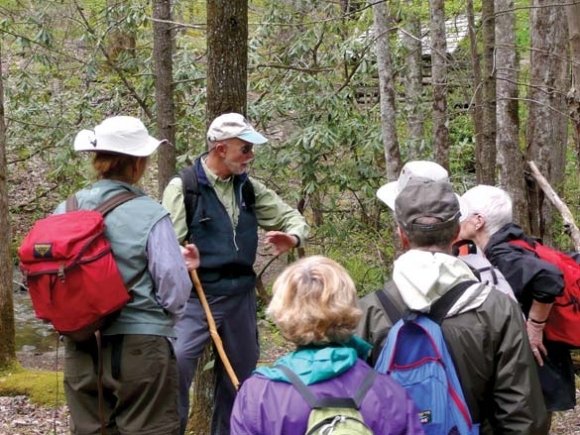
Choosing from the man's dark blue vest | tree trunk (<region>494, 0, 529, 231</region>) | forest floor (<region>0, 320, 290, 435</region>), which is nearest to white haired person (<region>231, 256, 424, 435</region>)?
the man's dark blue vest

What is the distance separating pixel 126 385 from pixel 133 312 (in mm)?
311

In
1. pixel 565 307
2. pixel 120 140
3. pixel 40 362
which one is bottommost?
pixel 40 362

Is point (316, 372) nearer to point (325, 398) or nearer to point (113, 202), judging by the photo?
point (325, 398)

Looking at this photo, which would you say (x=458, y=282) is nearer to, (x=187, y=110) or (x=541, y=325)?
(x=541, y=325)

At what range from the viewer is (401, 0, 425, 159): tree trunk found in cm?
950

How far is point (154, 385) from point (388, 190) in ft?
4.31

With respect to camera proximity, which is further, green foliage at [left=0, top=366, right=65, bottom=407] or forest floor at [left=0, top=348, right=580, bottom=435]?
green foliage at [left=0, top=366, right=65, bottom=407]

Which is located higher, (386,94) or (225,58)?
(225,58)

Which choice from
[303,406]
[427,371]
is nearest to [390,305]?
[427,371]

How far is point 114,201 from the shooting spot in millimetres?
3631

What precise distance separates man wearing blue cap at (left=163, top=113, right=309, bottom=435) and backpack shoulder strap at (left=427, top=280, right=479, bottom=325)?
188 centimetres

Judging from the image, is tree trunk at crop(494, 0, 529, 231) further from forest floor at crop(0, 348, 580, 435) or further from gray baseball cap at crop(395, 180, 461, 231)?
gray baseball cap at crop(395, 180, 461, 231)

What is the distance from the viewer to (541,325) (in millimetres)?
3992

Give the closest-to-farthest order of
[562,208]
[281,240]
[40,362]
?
[281,240] → [562,208] → [40,362]
